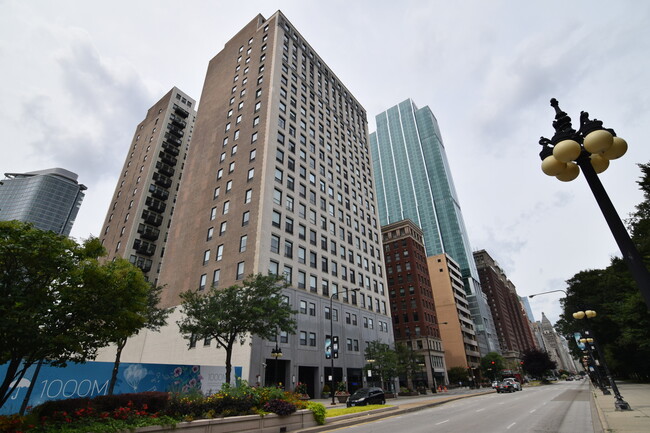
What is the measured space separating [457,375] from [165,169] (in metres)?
88.6

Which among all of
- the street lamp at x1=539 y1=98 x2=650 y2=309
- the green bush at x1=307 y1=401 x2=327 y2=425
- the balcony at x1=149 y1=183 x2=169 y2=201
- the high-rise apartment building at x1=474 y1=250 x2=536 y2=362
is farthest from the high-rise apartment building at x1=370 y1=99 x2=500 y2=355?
the street lamp at x1=539 y1=98 x2=650 y2=309

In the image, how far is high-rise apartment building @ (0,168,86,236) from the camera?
167250mm

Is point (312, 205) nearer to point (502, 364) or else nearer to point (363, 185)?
point (363, 185)

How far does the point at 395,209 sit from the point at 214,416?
7013 inches

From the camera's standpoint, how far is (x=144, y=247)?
6109 cm

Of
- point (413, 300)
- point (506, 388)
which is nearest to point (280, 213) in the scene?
point (506, 388)

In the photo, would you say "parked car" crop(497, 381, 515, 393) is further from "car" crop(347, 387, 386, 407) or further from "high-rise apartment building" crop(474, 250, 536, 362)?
"high-rise apartment building" crop(474, 250, 536, 362)

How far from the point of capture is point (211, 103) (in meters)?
64.2

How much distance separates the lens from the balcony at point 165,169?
70.9 m

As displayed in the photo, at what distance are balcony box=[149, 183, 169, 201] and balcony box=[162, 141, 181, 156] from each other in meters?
9.90

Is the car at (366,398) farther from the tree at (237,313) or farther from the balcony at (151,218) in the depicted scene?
the balcony at (151,218)

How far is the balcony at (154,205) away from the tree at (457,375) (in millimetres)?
82970

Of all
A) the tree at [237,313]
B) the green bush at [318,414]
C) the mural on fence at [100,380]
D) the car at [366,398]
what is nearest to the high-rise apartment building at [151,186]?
the mural on fence at [100,380]

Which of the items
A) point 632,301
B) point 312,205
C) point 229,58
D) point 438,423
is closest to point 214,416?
point 438,423
